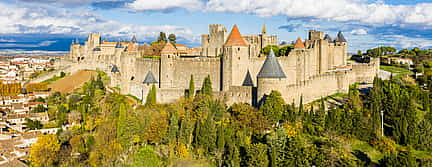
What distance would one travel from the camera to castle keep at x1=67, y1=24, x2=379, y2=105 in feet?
98.1

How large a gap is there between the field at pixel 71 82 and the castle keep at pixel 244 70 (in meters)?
9.06

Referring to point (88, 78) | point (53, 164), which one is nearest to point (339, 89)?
point (53, 164)

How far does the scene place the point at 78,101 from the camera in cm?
4112

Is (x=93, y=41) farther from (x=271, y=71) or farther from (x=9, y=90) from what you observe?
(x=271, y=71)

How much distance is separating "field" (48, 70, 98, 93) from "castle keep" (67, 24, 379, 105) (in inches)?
357

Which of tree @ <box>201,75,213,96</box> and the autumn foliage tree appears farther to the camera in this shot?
the autumn foliage tree

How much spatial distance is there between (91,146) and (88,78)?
2049 cm

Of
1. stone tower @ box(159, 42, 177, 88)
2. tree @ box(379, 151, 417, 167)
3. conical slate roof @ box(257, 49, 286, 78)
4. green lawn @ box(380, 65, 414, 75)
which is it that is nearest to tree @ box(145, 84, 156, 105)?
stone tower @ box(159, 42, 177, 88)

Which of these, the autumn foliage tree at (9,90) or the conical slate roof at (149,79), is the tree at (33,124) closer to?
the conical slate roof at (149,79)

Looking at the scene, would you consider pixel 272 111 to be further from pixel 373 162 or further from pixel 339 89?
pixel 339 89

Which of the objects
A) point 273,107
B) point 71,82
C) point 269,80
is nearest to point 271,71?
point 269,80

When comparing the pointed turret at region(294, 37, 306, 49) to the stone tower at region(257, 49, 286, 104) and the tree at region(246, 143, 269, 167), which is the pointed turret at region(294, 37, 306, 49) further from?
the tree at region(246, 143, 269, 167)

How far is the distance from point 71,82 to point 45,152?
2061 centimetres

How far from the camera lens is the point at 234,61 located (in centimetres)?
3178
